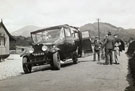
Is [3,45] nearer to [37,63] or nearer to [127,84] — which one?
[37,63]

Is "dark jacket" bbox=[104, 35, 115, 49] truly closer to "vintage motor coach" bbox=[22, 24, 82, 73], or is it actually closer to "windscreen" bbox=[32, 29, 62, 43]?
"vintage motor coach" bbox=[22, 24, 82, 73]

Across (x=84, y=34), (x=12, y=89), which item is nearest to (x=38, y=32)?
(x=12, y=89)

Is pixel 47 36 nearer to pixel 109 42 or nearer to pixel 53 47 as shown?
pixel 53 47

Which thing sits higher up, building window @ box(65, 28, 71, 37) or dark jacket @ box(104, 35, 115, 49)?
building window @ box(65, 28, 71, 37)

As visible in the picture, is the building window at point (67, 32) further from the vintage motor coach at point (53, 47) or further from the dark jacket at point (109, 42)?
the dark jacket at point (109, 42)

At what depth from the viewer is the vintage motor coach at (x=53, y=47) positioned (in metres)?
11.9

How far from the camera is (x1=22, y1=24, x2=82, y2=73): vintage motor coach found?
468 inches

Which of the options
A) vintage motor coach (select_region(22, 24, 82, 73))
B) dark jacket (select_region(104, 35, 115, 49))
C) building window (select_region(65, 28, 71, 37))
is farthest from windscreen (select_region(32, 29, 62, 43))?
dark jacket (select_region(104, 35, 115, 49))

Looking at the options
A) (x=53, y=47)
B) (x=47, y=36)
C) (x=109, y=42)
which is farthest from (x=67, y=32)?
(x=109, y=42)

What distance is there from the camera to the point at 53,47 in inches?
475

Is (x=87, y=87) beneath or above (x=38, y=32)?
beneath

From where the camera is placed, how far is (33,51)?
12.1 metres

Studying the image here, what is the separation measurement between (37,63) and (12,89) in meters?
4.49

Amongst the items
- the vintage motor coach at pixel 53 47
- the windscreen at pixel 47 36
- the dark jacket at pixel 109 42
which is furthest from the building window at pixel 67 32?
the dark jacket at pixel 109 42
